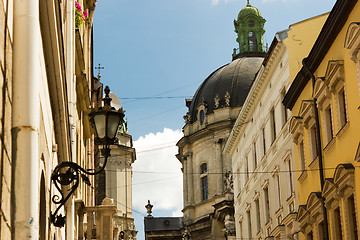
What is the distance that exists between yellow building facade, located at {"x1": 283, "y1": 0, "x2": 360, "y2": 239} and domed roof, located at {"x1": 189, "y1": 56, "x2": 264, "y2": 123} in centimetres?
4021

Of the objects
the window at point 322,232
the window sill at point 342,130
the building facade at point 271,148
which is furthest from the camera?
the building facade at point 271,148

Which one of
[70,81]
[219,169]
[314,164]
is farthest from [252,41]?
[70,81]

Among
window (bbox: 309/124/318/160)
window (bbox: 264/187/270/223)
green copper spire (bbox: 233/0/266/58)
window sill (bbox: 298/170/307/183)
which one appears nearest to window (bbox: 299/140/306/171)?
window sill (bbox: 298/170/307/183)

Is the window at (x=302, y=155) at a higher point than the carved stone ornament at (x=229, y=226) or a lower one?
lower

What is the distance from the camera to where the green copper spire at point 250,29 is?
75.3 metres

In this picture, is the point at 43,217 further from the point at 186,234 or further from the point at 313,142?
the point at 186,234

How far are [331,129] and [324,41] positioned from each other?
250cm

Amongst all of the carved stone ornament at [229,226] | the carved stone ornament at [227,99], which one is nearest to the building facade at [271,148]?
the carved stone ornament at [229,226]

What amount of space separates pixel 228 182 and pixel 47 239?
160 feet

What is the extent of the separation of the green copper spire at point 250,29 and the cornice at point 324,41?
49403 mm

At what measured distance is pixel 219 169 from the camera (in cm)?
6406

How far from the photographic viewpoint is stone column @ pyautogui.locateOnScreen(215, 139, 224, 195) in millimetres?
64000

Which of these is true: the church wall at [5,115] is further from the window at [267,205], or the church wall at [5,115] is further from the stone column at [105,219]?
the window at [267,205]

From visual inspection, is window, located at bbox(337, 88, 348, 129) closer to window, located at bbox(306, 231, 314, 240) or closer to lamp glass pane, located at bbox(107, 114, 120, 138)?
window, located at bbox(306, 231, 314, 240)
